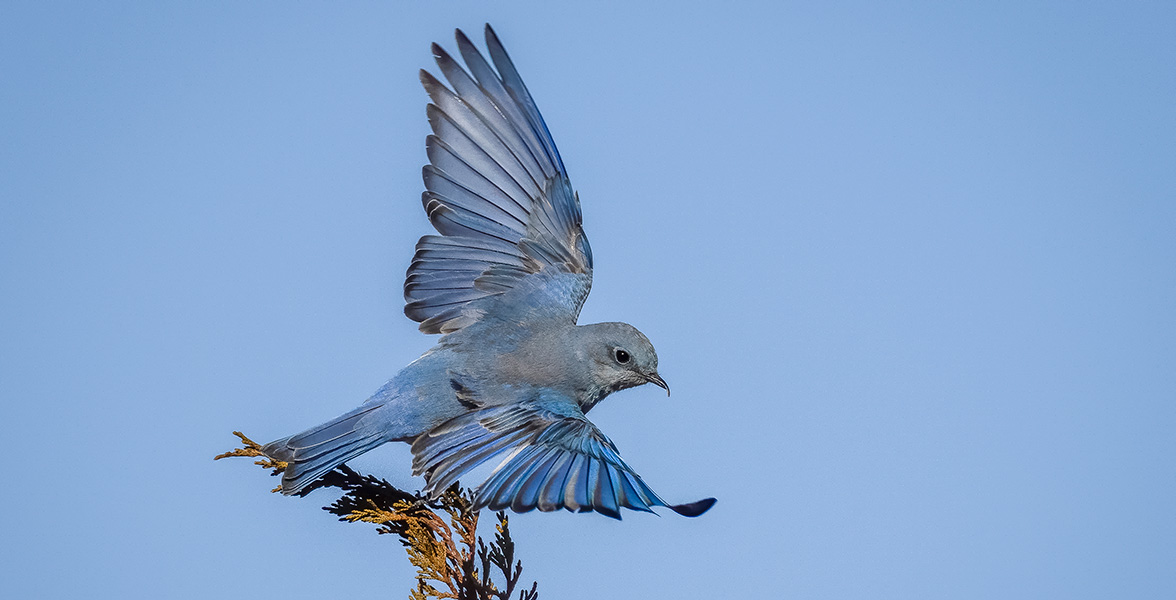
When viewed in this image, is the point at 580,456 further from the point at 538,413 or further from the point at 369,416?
the point at 369,416

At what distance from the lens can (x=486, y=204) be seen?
157 inches

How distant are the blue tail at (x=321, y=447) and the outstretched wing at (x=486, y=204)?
65 cm

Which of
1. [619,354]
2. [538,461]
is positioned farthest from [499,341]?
[538,461]

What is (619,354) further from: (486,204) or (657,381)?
(486,204)

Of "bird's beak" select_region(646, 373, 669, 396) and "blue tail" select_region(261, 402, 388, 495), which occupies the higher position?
"bird's beak" select_region(646, 373, 669, 396)

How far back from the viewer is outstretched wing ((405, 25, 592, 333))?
3.81 metres

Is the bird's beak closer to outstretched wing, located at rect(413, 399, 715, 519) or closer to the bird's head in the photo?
the bird's head

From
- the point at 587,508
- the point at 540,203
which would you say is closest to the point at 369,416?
the point at 587,508

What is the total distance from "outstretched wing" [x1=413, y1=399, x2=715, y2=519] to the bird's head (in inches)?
12.0

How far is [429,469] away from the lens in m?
2.84

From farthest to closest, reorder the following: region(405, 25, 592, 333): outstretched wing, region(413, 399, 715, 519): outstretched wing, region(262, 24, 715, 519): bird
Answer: region(405, 25, 592, 333): outstretched wing < region(262, 24, 715, 519): bird < region(413, 399, 715, 519): outstretched wing

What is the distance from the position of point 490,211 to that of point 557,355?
2.73 ft

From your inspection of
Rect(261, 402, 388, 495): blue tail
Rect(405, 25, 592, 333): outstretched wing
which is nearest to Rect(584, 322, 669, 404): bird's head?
Rect(405, 25, 592, 333): outstretched wing

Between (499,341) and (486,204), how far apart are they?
0.74 m
